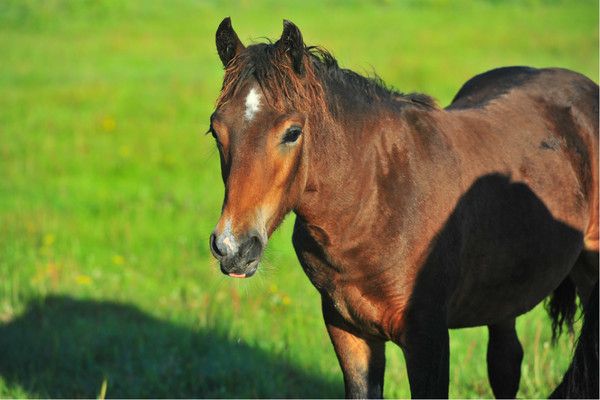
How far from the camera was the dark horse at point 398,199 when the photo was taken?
3.84 metres

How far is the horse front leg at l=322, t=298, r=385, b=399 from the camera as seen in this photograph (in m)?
4.71

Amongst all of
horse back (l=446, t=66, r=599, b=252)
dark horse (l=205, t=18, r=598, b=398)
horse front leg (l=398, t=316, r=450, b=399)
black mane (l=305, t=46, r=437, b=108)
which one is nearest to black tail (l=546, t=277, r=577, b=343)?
horse back (l=446, t=66, r=599, b=252)

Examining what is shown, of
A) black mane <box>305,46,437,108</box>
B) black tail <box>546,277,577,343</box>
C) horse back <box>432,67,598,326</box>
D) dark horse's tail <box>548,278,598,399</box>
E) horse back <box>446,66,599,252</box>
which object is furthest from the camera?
black tail <box>546,277,577,343</box>

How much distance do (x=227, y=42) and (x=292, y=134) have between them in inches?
21.9

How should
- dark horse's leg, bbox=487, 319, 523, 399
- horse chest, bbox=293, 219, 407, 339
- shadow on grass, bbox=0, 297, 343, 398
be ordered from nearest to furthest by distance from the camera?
horse chest, bbox=293, 219, 407, 339 → dark horse's leg, bbox=487, 319, 523, 399 → shadow on grass, bbox=0, 297, 343, 398

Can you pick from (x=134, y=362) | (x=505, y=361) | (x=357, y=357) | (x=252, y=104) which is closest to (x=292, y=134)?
(x=252, y=104)

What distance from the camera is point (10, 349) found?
679 centimetres

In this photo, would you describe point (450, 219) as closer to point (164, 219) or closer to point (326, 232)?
point (326, 232)

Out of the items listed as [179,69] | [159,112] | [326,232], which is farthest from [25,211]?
[179,69]

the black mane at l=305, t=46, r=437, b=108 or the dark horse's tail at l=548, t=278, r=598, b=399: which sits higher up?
the black mane at l=305, t=46, r=437, b=108

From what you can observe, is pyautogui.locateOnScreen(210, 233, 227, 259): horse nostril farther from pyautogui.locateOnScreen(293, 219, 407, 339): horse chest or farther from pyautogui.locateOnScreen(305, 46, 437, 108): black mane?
pyautogui.locateOnScreen(305, 46, 437, 108): black mane

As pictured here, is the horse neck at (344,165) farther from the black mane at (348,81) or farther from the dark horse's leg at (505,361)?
the dark horse's leg at (505,361)

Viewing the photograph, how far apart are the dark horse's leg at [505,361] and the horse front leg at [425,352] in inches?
57.3

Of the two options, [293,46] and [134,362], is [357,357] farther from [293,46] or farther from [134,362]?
[134,362]
